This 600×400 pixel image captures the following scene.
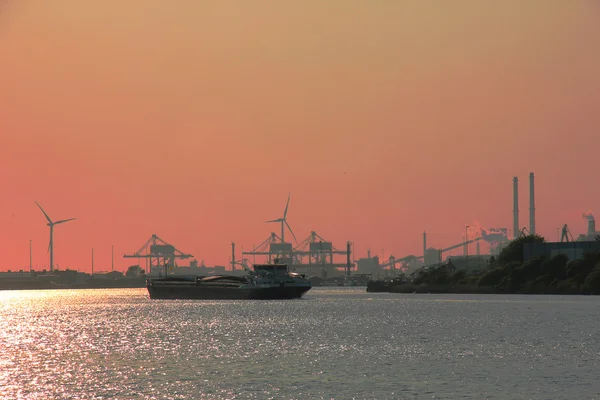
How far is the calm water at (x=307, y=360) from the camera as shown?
191 feet

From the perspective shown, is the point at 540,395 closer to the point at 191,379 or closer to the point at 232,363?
the point at 191,379

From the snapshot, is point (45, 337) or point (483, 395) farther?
point (45, 337)

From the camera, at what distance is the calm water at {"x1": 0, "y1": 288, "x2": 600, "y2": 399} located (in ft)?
191

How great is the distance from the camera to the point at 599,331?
351 feet

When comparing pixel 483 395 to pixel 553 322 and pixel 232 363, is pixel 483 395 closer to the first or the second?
pixel 232 363

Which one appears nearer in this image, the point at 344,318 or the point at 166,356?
the point at 166,356

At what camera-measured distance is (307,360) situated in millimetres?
76312

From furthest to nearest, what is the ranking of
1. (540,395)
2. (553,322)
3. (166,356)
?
(553,322) < (166,356) < (540,395)

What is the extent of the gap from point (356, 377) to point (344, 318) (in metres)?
83.1

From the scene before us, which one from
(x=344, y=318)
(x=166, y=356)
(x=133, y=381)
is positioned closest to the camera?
(x=133, y=381)

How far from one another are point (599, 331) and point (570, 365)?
3762cm

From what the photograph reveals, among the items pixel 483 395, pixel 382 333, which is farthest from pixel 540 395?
pixel 382 333

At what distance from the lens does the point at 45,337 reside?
108 metres

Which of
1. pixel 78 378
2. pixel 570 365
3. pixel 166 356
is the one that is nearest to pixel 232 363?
pixel 166 356
